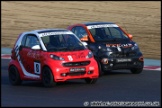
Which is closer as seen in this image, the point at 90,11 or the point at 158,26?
the point at 158,26

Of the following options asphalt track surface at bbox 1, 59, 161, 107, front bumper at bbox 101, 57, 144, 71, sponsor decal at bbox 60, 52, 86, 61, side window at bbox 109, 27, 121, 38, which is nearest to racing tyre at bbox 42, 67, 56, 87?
asphalt track surface at bbox 1, 59, 161, 107

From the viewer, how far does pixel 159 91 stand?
1564 centimetres

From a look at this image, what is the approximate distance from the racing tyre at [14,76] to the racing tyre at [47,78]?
3.52ft

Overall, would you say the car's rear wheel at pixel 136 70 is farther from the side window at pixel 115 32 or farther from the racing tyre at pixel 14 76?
the racing tyre at pixel 14 76

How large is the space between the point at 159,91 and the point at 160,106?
7.65 feet

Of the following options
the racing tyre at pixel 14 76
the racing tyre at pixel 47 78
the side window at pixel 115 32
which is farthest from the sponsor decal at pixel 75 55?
the side window at pixel 115 32

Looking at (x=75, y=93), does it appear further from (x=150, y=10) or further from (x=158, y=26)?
(x=150, y=10)

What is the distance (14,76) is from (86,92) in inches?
113

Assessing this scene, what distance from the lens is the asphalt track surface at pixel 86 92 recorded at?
46.6ft

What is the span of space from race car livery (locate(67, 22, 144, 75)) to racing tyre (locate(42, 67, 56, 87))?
2.56 metres

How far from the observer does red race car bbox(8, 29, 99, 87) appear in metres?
16.7

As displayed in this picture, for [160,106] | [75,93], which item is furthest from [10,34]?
[160,106]

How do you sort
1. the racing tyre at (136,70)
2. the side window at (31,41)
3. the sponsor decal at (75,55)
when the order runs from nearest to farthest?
the sponsor decal at (75,55) < the side window at (31,41) < the racing tyre at (136,70)

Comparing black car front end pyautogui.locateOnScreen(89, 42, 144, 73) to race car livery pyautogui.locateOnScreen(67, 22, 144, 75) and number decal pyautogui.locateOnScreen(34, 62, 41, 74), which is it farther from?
number decal pyautogui.locateOnScreen(34, 62, 41, 74)
